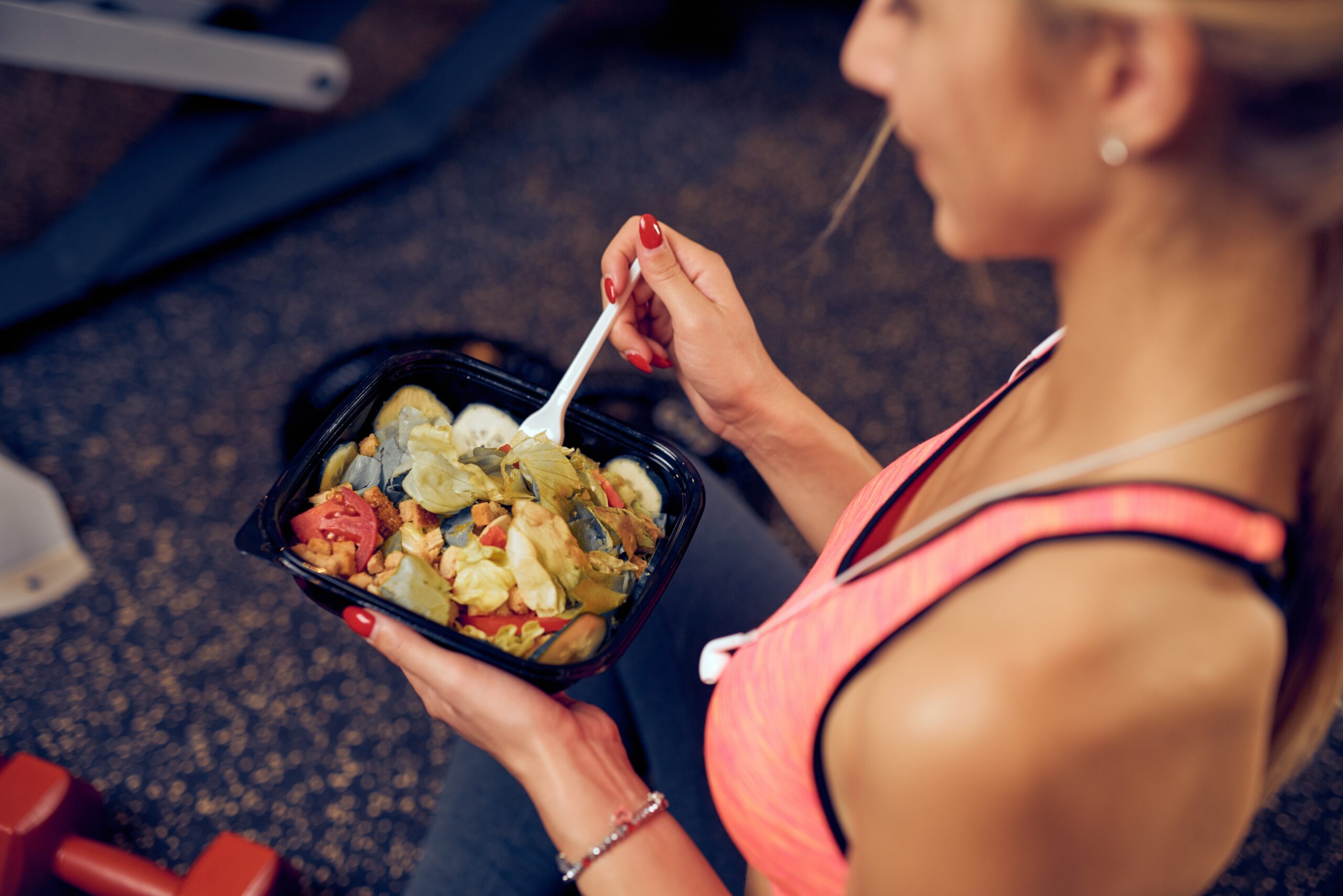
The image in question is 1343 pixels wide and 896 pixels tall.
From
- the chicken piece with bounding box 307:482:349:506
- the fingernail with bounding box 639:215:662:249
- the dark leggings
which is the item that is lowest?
the dark leggings

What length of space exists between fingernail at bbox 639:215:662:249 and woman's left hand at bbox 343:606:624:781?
0.40m

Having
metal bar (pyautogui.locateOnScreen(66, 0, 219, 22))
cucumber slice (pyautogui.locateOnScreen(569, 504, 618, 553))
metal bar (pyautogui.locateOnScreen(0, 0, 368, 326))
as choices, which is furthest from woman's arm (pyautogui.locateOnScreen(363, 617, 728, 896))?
metal bar (pyautogui.locateOnScreen(66, 0, 219, 22))

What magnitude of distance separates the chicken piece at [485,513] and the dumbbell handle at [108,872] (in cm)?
53

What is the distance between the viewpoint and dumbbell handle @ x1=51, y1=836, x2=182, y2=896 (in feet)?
2.80

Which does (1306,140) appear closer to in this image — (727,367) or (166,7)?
(727,367)

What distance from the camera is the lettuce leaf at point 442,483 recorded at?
2.15 ft

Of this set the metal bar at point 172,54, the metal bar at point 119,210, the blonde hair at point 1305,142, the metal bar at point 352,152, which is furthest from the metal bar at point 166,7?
the blonde hair at point 1305,142

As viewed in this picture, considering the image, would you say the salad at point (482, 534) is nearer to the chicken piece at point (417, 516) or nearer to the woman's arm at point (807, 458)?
the chicken piece at point (417, 516)

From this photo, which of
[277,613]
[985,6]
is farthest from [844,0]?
[985,6]

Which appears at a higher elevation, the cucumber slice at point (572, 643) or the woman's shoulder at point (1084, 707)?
the woman's shoulder at point (1084, 707)

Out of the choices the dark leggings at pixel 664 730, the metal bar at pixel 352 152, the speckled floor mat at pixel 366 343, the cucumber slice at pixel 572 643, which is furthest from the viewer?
the metal bar at pixel 352 152

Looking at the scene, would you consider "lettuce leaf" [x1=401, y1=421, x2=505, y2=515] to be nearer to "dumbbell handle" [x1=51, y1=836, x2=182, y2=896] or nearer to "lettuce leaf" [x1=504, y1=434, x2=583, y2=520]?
"lettuce leaf" [x1=504, y1=434, x2=583, y2=520]

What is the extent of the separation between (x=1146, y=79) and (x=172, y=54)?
5.93 ft

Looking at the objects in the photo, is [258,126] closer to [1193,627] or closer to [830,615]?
[830,615]
